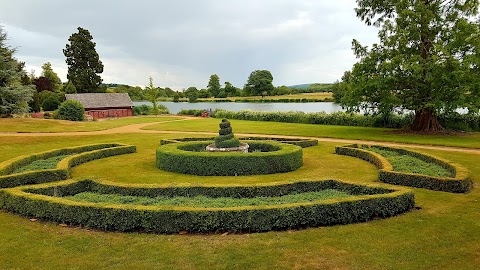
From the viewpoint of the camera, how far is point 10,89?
4425cm

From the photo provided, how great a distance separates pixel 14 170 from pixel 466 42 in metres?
29.6

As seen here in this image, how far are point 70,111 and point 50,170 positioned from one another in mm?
36145

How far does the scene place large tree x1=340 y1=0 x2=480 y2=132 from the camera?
27.0 meters

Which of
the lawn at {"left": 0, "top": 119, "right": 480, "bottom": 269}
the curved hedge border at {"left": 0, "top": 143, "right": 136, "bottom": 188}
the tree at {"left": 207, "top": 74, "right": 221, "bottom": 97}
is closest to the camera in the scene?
the lawn at {"left": 0, "top": 119, "right": 480, "bottom": 269}

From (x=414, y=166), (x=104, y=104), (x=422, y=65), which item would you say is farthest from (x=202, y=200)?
(x=104, y=104)

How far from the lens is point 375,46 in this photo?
104 feet

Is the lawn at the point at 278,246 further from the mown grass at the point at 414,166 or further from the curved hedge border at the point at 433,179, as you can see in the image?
the mown grass at the point at 414,166

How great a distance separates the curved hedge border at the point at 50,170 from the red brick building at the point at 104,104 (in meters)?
38.2

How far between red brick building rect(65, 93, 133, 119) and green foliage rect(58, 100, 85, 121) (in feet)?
30.1

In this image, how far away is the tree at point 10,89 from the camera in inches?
1706

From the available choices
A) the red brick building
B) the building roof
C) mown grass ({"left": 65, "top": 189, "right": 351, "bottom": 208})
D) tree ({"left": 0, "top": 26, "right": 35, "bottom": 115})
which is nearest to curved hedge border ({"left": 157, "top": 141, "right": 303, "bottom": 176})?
mown grass ({"left": 65, "top": 189, "right": 351, "bottom": 208})

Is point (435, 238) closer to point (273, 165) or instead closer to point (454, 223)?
point (454, 223)

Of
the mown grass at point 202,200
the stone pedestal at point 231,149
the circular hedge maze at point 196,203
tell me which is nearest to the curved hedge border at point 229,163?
the stone pedestal at point 231,149

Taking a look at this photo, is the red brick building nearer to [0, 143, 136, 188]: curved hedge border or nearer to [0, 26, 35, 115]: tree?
[0, 26, 35, 115]: tree
